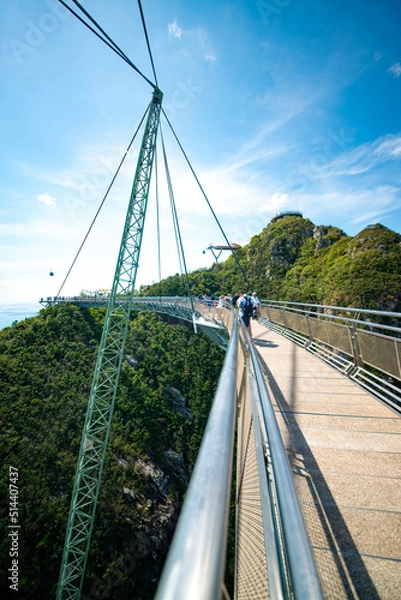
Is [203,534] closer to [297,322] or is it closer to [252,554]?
[252,554]

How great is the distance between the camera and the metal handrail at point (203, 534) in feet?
1.39

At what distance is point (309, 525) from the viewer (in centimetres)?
187

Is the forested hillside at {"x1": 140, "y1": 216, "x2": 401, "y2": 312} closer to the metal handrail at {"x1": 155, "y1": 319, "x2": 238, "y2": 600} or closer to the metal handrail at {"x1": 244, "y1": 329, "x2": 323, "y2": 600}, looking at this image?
the metal handrail at {"x1": 244, "y1": 329, "x2": 323, "y2": 600}

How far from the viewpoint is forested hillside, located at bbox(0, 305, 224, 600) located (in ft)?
65.6

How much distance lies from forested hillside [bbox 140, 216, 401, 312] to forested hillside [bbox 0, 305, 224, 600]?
566 inches

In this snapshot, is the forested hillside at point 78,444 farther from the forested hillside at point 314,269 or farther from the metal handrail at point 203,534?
the metal handrail at point 203,534

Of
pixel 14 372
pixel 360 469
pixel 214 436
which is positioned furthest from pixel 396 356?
pixel 14 372

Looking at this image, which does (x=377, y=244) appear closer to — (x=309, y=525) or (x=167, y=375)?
(x=167, y=375)

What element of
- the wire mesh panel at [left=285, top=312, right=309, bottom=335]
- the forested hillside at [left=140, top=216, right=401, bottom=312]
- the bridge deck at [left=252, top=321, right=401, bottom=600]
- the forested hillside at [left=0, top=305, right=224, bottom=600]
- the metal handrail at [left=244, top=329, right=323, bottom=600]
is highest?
the forested hillside at [left=140, top=216, right=401, bottom=312]

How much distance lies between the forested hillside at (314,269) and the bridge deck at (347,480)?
23183mm

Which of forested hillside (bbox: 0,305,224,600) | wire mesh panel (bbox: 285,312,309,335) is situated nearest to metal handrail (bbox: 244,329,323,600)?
wire mesh panel (bbox: 285,312,309,335)

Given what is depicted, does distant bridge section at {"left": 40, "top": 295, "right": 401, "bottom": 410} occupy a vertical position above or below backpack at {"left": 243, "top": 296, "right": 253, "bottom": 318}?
below

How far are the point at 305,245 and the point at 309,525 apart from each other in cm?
5579

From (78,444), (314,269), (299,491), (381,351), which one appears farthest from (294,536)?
(314,269)
